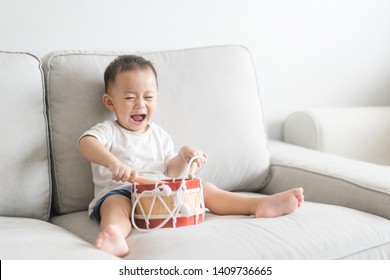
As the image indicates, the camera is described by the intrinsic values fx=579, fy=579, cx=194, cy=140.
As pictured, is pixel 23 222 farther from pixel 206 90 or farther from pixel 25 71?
pixel 206 90

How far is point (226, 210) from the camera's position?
5.55ft

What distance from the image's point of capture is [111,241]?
4.46ft

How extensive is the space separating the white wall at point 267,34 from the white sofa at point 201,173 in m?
0.24

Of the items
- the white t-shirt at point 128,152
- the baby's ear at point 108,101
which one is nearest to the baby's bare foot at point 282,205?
the white t-shirt at point 128,152

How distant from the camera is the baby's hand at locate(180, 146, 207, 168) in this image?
1672mm

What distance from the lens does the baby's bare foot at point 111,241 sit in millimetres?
1354

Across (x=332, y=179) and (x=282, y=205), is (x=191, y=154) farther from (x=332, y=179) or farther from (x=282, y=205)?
(x=332, y=179)

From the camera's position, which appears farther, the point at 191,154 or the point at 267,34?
the point at 267,34

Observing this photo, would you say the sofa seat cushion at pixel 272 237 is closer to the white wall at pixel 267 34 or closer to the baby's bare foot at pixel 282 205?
the baby's bare foot at pixel 282 205

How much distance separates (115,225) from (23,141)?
455mm

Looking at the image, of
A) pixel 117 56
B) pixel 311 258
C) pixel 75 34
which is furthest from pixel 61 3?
pixel 311 258

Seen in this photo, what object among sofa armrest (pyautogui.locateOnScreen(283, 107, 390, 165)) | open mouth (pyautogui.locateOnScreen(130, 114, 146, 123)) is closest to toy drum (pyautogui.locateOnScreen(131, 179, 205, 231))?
open mouth (pyautogui.locateOnScreen(130, 114, 146, 123))

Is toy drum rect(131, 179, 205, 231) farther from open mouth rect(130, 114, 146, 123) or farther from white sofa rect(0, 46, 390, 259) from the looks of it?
open mouth rect(130, 114, 146, 123)

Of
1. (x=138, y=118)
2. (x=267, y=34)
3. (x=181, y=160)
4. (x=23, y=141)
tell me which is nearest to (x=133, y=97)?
(x=138, y=118)
